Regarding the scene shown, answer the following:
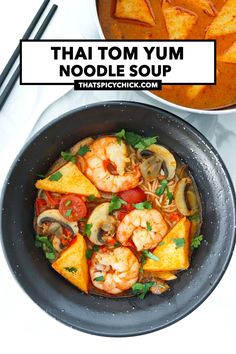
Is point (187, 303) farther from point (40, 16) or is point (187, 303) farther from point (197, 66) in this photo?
point (40, 16)

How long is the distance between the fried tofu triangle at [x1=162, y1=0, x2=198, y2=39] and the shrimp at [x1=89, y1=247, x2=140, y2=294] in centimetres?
79

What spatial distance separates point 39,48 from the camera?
7.81 feet

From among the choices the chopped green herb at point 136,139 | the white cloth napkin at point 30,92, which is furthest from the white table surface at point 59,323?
the chopped green herb at point 136,139

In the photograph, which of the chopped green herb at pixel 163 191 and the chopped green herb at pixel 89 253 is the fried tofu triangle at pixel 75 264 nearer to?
the chopped green herb at pixel 89 253

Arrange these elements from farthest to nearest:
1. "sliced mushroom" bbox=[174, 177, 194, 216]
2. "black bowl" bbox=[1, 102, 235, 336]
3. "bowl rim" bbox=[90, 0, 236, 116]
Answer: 1. "sliced mushroom" bbox=[174, 177, 194, 216]
2. "black bowl" bbox=[1, 102, 235, 336]
3. "bowl rim" bbox=[90, 0, 236, 116]

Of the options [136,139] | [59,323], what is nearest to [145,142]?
[136,139]

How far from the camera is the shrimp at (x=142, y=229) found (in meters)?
2.27

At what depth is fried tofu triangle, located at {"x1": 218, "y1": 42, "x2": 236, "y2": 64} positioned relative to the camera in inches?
85.1

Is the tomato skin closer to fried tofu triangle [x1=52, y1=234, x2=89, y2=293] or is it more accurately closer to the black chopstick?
fried tofu triangle [x1=52, y1=234, x2=89, y2=293]

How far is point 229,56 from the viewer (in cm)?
218

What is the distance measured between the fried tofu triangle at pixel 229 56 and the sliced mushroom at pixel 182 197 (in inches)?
18.2

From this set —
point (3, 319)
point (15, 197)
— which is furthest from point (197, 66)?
point (3, 319)

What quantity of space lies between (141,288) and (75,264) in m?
0.26

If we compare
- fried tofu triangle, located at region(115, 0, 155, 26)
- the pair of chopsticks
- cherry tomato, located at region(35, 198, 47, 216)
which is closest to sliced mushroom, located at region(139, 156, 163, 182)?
cherry tomato, located at region(35, 198, 47, 216)
